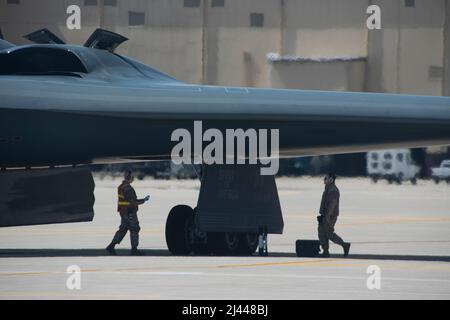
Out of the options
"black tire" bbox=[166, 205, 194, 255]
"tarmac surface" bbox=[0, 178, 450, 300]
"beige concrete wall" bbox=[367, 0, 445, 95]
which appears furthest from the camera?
"beige concrete wall" bbox=[367, 0, 445, 95]

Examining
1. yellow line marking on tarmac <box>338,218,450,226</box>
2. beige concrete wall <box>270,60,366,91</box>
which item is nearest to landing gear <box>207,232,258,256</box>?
yellow line marking on tarmac <box>338,218,450,226</box>

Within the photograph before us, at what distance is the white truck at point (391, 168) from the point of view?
69000 millimetres

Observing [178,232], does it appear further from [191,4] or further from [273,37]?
[191,4]

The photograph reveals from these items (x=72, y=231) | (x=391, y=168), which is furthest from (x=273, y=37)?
(x=72, y=231)

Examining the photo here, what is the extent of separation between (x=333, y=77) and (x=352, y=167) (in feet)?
21.4

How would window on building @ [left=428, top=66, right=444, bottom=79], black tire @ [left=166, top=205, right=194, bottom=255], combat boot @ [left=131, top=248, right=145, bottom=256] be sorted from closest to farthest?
black tire @ [left=166, top=205, right=194, bottom=255]
combat boot @ [left=131, top=248, right=145, bottom=256]
window on building @ [left=428, top=66, right=444, bottom=79]

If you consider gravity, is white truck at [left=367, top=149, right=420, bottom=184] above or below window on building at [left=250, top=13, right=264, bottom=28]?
below

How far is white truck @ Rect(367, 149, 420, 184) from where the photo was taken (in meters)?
69.0

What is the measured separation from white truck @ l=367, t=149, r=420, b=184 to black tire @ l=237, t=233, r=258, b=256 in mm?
44146

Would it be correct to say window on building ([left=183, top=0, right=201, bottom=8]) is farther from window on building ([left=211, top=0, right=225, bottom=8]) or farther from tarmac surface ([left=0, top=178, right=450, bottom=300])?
tarmac surface ([left=0, top=178, right=450, bottom=300])

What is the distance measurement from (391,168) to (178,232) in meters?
45.5

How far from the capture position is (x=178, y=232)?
24.6 m

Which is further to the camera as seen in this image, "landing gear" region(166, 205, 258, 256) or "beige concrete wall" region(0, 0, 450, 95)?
"beige concrete wall" region(0, 0, 450, 95)
